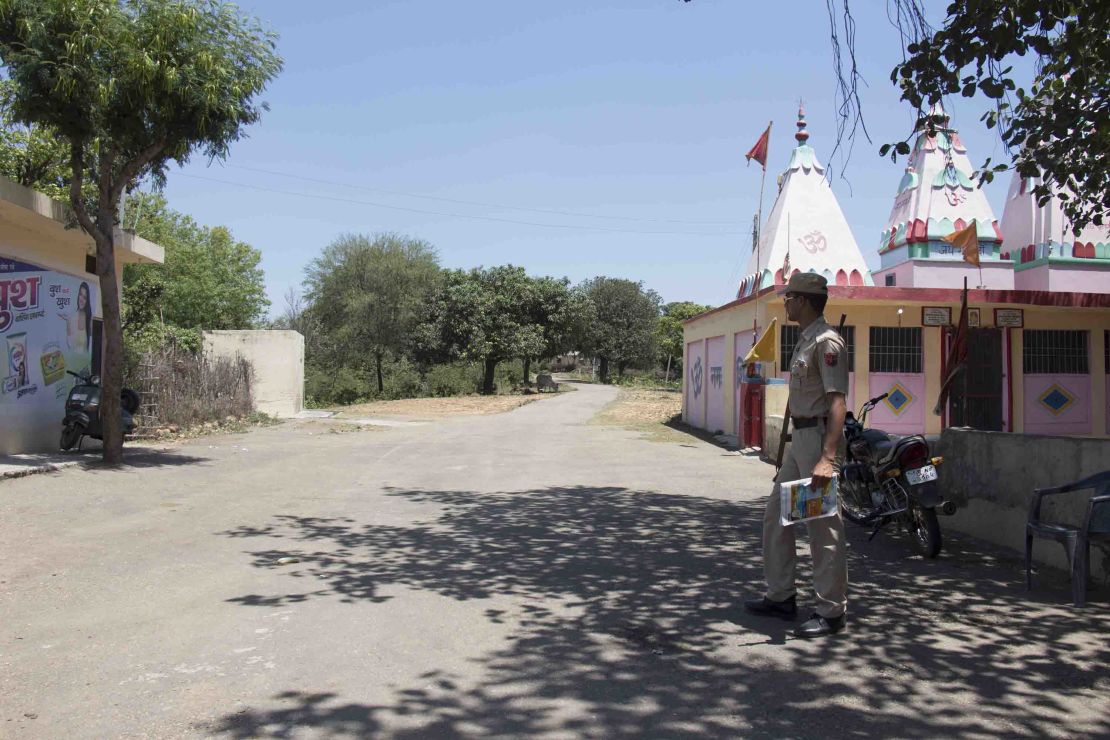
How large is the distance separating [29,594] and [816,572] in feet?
15.8

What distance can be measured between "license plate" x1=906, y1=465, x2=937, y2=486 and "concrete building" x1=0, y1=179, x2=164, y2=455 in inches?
438

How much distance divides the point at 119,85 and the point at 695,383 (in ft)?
53.5

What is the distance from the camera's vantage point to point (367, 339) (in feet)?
142

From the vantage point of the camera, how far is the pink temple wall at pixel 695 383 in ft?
72.4

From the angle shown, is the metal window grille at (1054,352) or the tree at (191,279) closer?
the metal window grille at (1054,352)

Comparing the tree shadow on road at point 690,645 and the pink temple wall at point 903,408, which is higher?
the pink temple wall at point 903,408

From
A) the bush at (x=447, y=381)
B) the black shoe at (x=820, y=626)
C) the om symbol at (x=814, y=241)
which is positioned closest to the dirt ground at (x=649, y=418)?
the om symbol at (x=814, y=241)

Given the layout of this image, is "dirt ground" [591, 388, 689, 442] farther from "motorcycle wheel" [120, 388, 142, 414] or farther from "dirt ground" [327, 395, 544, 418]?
"motorcycle wheel" [120, 388, 142, 414]

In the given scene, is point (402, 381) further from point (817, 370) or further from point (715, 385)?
point (817, 370)

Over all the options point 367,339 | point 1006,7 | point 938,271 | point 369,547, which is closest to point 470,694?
point 369,547

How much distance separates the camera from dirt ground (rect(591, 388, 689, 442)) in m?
20.2

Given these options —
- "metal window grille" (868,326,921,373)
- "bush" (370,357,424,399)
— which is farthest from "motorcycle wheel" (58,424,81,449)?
"bush" (370,357,424,399)

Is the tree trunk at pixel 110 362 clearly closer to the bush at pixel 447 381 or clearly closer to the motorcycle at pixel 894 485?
the motorcycle at pixel 894 485

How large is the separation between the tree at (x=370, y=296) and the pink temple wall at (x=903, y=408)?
2910cm
